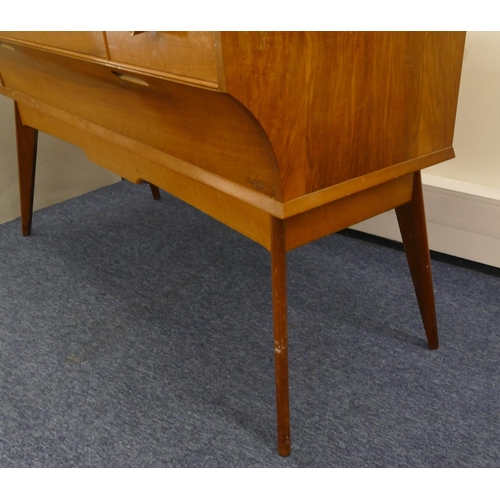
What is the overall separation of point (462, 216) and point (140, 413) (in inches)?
37.0

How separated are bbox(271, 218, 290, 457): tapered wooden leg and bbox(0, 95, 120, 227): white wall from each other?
130 centimetres

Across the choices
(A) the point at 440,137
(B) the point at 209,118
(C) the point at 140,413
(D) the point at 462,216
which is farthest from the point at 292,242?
(D) the point at 462,216

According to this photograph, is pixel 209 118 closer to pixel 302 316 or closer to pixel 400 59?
pixel 400 59

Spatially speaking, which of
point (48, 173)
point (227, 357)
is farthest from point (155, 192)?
point (227, 357)

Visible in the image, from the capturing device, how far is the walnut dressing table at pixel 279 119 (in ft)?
2.37

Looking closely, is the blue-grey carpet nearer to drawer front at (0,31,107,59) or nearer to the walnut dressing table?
the walnut dressing table

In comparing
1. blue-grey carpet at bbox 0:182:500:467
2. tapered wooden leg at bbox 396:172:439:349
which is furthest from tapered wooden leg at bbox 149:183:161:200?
tapered wooden leg at bbox 396:172:439:349

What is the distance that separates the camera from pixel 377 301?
1392 millimetres

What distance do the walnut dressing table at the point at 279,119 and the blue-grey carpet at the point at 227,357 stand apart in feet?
0.48

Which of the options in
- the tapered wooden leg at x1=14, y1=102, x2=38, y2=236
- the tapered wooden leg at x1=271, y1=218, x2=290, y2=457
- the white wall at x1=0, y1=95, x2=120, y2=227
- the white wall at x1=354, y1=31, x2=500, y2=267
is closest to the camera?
Result: the tapered wooden leg at x1=271, y1=218, x2=290, y2=457

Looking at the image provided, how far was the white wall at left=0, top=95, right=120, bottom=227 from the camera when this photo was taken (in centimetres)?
184

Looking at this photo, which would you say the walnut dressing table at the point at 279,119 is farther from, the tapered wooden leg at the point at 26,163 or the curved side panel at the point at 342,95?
the tapered wooden leg at the point at 26,163
